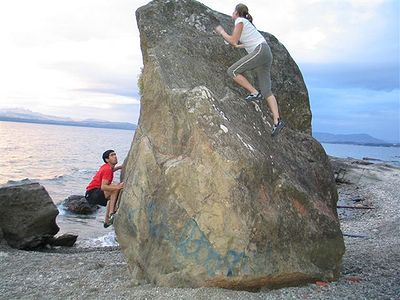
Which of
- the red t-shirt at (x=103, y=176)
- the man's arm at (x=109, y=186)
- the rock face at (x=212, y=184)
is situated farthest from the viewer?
the red t-shirt at (x=103, y=176)

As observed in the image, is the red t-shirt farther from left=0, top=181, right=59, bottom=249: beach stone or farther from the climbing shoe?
the climbing shoe

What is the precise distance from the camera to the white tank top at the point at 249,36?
996 cm

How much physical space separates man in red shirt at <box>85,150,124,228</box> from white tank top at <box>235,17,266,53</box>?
4.68 m

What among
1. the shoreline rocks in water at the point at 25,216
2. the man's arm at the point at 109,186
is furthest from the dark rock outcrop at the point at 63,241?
the man's arm at the point at 109,186

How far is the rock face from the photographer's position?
776 cm

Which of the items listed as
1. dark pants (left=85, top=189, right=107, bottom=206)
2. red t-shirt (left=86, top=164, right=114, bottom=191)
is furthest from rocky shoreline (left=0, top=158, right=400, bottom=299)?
red t-shirt (left=86, top=164, right=114, bottom=191)

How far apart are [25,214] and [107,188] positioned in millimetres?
5094

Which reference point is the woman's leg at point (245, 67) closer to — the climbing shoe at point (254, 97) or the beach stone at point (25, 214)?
the climbing shoe at point (254, 97)

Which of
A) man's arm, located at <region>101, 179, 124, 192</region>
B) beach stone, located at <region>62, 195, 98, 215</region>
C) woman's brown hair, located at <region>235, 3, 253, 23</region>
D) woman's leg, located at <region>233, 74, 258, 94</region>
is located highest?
woman's brown hair, located at <region>235, 3, 253, 23</region>

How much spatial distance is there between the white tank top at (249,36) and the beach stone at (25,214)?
9.66m

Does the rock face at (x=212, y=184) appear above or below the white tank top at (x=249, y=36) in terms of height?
below

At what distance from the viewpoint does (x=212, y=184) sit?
308 inches

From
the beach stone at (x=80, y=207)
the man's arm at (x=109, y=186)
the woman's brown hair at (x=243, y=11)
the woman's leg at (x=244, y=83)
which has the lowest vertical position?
the beach stone at (x=80, y=207)

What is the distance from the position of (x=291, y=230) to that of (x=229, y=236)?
1276 millimetres
